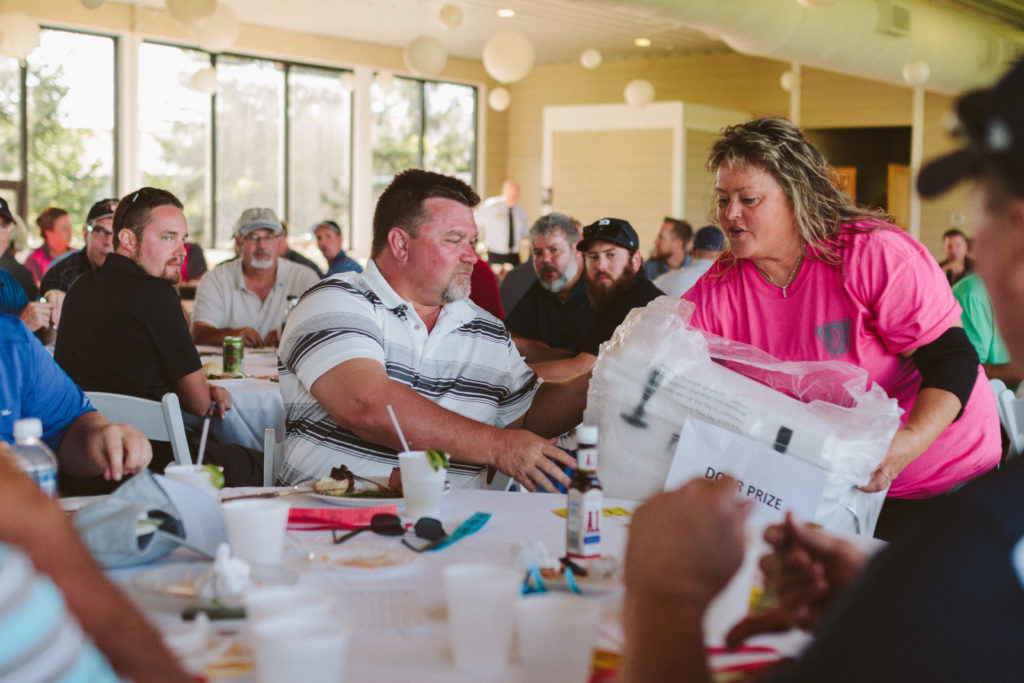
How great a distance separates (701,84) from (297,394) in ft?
45.5

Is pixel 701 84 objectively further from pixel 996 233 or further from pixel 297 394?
pixel 996 233

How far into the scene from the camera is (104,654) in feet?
3.16

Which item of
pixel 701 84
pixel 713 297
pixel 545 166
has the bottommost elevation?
pixel 713 297

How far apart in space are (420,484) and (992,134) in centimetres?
123

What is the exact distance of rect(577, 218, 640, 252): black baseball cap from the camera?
14.9 feet

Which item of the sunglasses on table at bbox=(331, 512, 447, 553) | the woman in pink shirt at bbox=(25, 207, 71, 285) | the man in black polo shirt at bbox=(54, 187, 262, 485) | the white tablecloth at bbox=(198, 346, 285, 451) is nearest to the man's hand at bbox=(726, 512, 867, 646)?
the sunglasses on table at bbox=(331, 512, 447, 553)

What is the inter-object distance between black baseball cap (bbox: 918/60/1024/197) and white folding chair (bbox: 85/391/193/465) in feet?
8.40

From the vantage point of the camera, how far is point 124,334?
365 cm

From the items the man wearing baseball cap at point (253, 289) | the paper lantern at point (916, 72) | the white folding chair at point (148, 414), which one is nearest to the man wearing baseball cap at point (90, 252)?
the man wearing baseball cap at point (253, 289)

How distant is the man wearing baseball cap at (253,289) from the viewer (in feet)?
19.3

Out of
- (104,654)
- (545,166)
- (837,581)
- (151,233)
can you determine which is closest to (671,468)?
(837,581)

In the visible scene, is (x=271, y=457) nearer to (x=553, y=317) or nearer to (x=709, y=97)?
(x=553, y=317)

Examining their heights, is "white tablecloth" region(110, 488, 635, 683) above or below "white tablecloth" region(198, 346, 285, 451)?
above

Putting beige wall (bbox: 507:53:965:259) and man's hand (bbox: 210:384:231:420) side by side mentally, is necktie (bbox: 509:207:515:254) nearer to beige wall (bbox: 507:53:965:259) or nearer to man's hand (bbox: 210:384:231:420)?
beige wall (bbox: 507:53:965:259)
